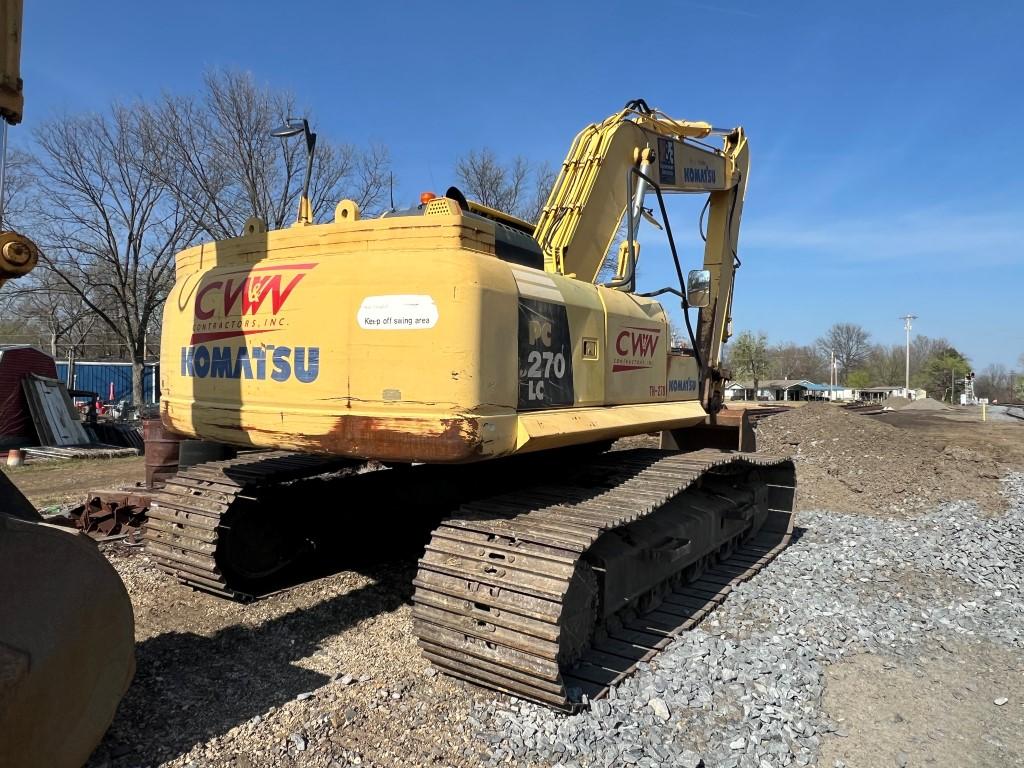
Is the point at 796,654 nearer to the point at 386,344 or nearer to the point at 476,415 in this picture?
the point at 476,415

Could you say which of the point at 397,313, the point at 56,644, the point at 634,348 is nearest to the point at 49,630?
the point at 56,644

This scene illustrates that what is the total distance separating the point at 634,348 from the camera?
16.1ft

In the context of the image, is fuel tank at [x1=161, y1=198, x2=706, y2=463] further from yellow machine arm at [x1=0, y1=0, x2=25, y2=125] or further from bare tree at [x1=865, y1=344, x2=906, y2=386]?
bare tree at [x1=865, y1=344, x2=906, y2=386]

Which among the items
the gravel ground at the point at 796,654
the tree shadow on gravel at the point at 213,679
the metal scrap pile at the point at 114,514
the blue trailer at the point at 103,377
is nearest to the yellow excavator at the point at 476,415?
the gravel ground at the point at 796,654

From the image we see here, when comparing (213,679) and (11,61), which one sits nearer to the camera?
(11,61)

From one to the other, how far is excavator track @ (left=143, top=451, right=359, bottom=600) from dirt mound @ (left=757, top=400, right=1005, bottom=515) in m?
6.60

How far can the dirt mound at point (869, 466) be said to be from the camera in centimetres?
936

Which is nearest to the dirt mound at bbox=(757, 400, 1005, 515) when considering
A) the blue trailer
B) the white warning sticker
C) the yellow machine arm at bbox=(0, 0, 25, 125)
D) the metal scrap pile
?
the white warning sticker

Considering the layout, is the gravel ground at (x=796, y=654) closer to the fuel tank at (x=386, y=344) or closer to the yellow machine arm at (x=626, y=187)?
the fuel tank at (x=386, y=344)

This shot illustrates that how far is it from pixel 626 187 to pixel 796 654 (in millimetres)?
3740

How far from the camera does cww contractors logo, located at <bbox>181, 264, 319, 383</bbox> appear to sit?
12.5ft

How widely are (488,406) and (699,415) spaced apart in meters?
2.98

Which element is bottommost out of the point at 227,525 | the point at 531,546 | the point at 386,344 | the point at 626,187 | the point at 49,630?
the point at 227,525

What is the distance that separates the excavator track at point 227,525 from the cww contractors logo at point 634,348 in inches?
90.5
